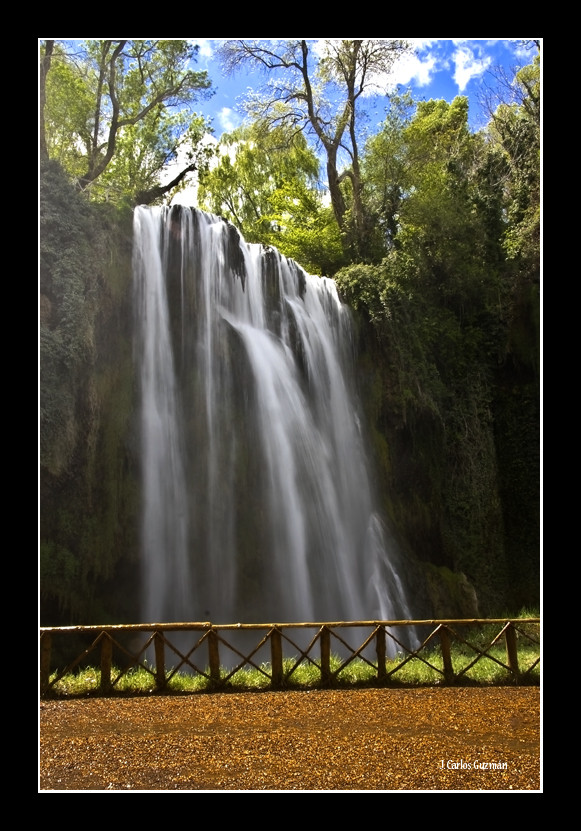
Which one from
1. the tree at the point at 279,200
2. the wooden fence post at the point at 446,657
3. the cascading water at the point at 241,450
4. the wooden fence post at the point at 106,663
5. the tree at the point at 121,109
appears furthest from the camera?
the tree at the point at 279,200

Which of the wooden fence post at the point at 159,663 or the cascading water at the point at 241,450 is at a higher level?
the cascading water at the point at 241,450

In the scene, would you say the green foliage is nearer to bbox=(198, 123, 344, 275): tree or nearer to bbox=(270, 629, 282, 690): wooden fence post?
bbox=(198, 123, 344, 275): tree

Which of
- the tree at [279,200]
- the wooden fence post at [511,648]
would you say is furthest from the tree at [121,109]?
the wooden fence post at [511,648]

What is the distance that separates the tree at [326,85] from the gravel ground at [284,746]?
5.37 m

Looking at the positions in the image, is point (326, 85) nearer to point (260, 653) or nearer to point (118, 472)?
point (118, 472)

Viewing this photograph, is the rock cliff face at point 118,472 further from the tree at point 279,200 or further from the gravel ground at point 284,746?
the tree at point 279,200

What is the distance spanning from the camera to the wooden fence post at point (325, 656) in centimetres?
500

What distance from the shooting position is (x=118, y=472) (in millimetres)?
6750

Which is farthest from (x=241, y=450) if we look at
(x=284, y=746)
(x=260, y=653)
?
(x=284, y=746)

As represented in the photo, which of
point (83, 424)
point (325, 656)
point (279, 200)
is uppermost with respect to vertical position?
point (279, 200)

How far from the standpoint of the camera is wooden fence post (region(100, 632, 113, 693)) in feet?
15.3

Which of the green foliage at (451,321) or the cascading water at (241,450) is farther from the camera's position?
the green foliage at (451,321)

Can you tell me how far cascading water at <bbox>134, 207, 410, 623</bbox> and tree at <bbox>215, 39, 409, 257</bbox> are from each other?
1.87 m

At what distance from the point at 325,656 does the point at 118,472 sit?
314 cm
